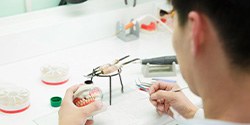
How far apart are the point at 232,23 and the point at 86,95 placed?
59 centimetres

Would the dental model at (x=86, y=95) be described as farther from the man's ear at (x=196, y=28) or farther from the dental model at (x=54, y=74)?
the man's ear at (x=196, y=28)

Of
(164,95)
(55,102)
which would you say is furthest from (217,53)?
(55,102)

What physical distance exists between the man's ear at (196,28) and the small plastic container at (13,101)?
66 cm

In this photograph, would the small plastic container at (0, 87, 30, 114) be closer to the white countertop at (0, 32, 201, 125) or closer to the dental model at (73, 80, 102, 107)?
the white countertop at (0, 32, 201, 125)

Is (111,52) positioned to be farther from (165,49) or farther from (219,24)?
(219,24)

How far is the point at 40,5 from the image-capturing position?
63.7 inches

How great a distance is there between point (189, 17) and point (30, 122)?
25.3 inches

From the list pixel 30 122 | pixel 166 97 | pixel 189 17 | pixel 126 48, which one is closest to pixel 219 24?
pixel 189 17

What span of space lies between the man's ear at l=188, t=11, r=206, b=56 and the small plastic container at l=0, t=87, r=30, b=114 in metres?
0.66

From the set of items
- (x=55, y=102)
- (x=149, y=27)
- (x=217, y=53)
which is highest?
(x=217, y=53)

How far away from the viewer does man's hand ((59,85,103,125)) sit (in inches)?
39.3

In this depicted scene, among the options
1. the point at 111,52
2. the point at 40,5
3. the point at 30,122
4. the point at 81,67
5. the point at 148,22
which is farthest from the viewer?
the point at 148,22

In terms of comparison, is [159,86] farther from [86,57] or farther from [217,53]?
[217,53]

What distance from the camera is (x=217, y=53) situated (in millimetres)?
603
